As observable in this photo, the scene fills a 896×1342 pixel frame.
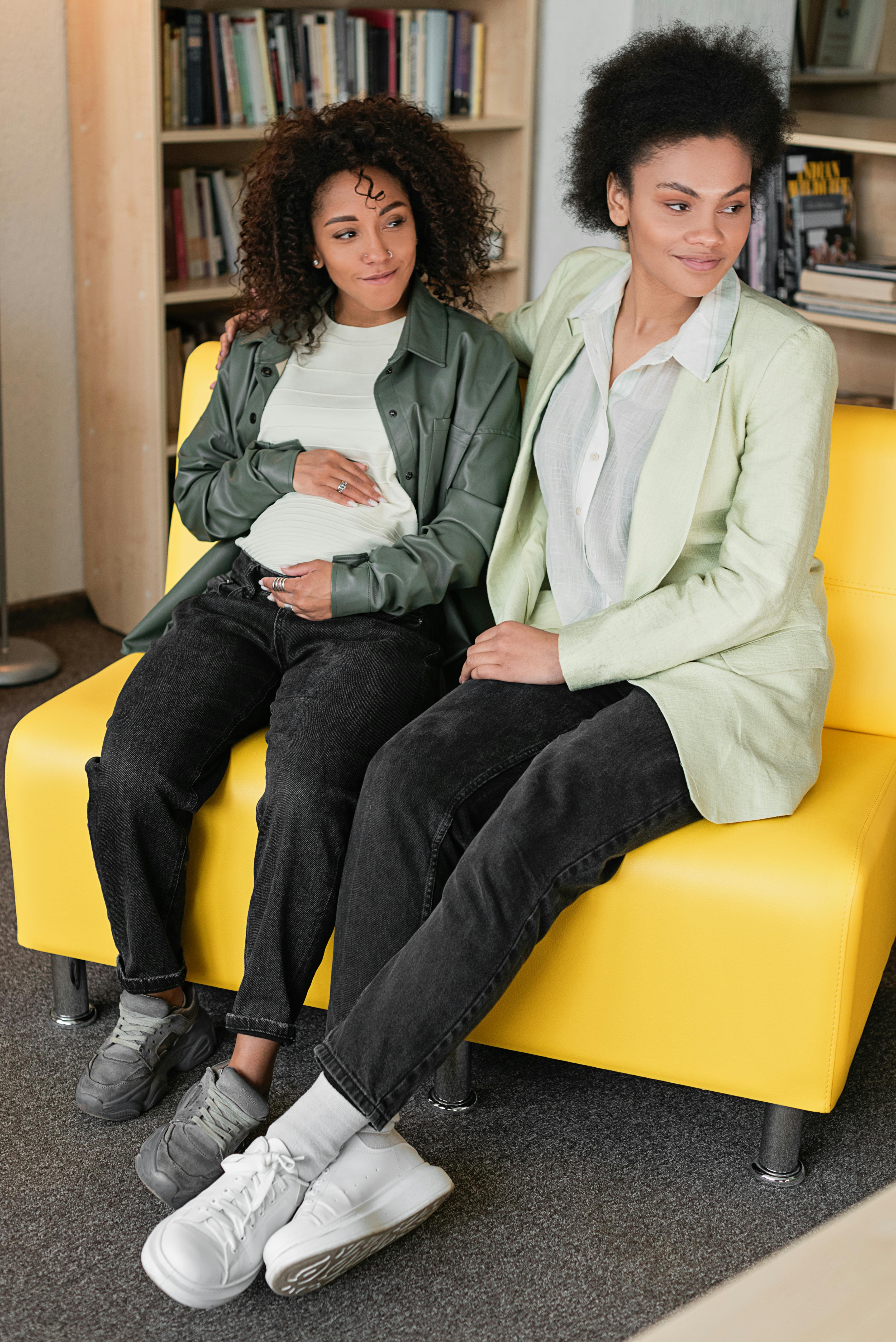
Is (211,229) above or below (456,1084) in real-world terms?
above

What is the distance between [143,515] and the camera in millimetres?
3234

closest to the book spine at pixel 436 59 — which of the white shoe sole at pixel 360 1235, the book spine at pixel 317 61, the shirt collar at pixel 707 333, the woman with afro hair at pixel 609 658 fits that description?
the book spine at pixel 317 61

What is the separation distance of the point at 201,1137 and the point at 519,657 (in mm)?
669

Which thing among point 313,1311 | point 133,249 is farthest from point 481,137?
point 313,1311

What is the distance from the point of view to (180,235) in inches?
127

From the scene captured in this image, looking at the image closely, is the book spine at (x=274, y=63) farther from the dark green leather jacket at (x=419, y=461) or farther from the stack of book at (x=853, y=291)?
the dark green leather jacket at (x=419, y=461)

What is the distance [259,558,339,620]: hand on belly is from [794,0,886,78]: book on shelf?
242cm

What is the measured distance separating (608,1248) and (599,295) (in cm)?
117

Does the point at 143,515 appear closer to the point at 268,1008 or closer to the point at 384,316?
the point at 384,316

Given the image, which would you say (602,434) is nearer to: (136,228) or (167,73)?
(136,228)

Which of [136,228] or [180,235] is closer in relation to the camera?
[136,228]

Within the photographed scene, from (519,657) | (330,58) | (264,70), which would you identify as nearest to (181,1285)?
(519,657)

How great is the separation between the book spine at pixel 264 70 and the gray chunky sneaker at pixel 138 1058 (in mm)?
2187

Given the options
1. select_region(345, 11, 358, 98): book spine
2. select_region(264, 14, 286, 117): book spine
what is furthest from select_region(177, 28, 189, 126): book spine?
select_region(345, 11, 358, 98): book spine
